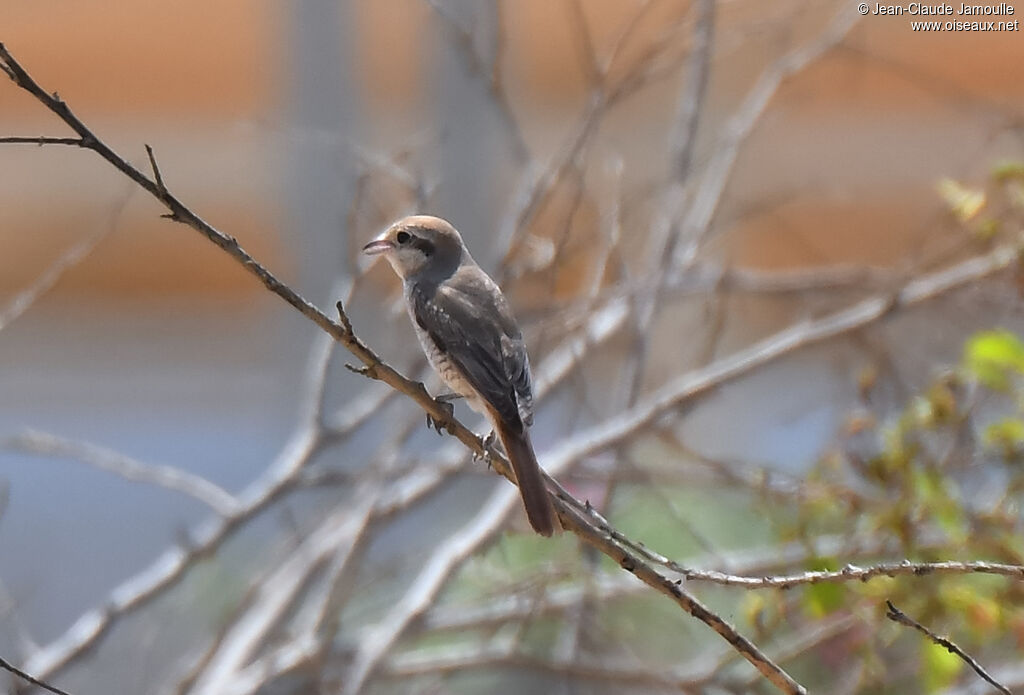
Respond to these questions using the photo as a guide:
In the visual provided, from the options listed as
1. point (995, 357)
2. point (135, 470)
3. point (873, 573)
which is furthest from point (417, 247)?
point (873, 573)

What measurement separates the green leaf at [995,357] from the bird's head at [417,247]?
1.38m

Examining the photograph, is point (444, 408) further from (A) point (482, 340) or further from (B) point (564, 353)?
(B) point (564, 353)

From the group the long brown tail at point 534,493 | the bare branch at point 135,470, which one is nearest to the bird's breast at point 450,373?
the long brown tail at point 534,493

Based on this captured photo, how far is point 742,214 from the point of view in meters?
4.41

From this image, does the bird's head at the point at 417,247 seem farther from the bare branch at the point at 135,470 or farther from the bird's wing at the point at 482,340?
the bare branch at the point at 135,470

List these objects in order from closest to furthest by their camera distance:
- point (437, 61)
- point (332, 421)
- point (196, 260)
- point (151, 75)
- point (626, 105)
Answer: point (332, 421)
point (437, 61)
point (626, 105)
point (151, 75)
point (196, 260)

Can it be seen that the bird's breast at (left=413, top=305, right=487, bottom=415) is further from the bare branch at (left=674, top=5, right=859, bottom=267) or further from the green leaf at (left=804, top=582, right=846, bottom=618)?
the bare branch at (left=674, top=5, right=859, bottom=267)

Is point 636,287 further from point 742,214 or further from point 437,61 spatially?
point 437,61

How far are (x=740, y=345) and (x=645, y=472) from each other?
3.41 meters

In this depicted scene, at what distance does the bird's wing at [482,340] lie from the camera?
313cm

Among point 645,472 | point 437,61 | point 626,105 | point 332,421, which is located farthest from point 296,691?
point 626,105

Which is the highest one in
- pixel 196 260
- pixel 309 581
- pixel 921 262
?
pixel 196 260

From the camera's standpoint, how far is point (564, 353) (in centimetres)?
457

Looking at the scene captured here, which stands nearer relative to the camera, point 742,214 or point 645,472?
point 645,472
